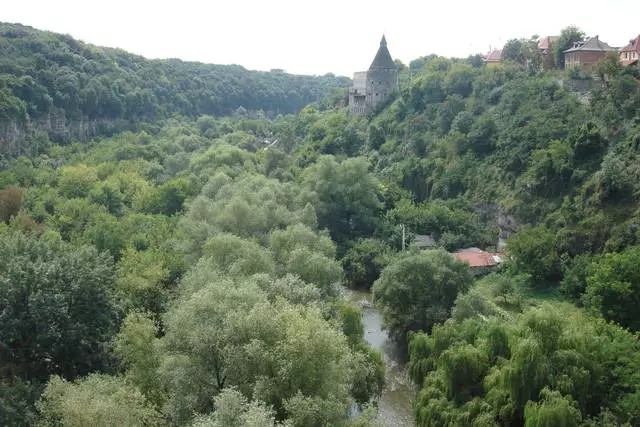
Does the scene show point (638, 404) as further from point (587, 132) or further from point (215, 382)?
point (587, 132)

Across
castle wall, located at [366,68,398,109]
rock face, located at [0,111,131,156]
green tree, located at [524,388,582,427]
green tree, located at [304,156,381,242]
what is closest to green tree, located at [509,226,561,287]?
green tree, located at [304,156,381,242]

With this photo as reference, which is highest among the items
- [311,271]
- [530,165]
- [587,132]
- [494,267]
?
[587,132]

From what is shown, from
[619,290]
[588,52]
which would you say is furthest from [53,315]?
[588,52]

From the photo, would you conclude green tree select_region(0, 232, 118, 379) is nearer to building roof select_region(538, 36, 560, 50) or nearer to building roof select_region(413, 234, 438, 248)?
building roof select_region(413, 234, 438, 248)

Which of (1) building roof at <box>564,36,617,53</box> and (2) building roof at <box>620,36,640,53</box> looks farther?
(1) building roof at <box>564,36,617,53</box>

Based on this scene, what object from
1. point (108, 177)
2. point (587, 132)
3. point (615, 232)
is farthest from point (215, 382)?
point (108, 177)

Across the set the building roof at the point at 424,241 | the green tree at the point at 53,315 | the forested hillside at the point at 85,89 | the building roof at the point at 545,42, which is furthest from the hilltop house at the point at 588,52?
the forested hillside at the point at 85,89
